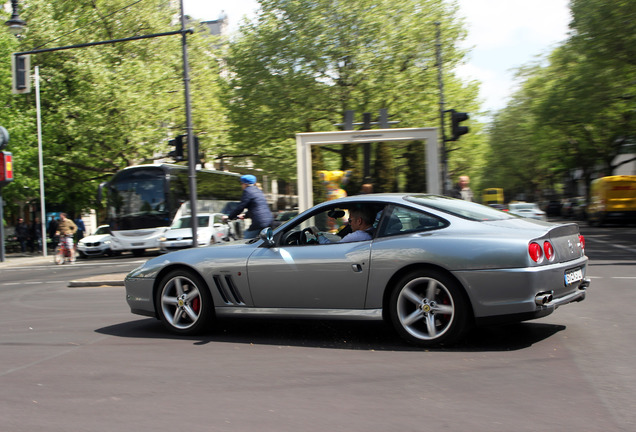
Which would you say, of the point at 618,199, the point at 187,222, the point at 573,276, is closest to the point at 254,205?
the point at 573,276

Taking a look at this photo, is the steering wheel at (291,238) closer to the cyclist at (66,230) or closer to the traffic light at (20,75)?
the traffic light at (20,75)

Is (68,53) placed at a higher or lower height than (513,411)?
higher

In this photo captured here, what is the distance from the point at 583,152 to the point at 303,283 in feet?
143

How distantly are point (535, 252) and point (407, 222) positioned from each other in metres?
1.10

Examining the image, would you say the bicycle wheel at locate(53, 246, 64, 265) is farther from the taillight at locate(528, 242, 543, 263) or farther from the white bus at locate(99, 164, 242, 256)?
the taillight at locate(528, 242, 543, 263)

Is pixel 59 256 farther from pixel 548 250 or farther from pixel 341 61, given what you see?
pixel 548 250

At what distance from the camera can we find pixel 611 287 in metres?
9.74

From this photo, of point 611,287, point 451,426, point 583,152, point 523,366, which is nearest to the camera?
point 451,426

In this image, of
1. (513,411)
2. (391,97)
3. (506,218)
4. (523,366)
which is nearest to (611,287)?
(506,218)

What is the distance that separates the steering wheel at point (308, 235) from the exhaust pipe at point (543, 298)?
80.1 inches

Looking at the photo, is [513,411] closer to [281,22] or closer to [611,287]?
[611,287]

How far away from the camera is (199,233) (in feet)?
77.0

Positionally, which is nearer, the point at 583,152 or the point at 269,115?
the point at 269,115

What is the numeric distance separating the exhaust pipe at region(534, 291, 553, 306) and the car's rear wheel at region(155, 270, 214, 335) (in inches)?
117
